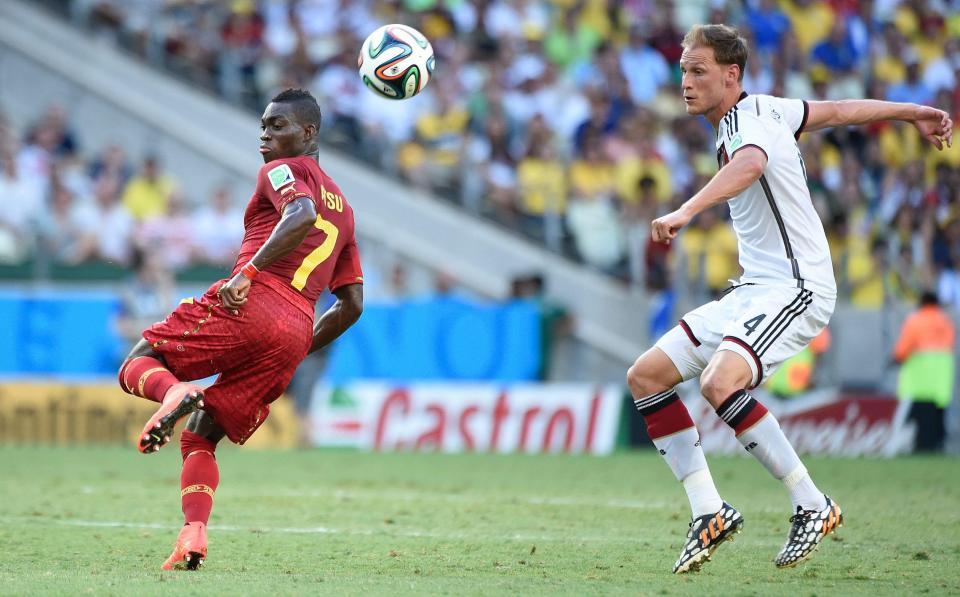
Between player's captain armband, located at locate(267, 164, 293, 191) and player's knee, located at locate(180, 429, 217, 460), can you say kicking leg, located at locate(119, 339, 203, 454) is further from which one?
player's captain armband, located at locate(267, 164, 293, 191)

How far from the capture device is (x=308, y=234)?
6.99 meters

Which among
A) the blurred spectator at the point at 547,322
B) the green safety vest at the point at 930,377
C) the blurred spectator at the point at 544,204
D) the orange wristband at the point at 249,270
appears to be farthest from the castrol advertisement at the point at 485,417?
the orange wristband at the point at 249,270

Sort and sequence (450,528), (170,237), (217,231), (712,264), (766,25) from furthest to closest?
(766,25), (217,231), (170,237), (712,264), (450,528)

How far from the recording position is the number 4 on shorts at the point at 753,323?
23.0ft

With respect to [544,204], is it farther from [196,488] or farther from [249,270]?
[249,270]

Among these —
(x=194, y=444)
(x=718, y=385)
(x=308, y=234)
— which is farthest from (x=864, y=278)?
(x=194, y=444)

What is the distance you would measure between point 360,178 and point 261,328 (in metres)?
12.4

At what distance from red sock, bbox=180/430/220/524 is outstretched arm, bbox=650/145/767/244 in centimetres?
244

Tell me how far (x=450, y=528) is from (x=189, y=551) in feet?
8.41

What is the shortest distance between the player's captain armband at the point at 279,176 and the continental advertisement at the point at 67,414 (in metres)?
10.0

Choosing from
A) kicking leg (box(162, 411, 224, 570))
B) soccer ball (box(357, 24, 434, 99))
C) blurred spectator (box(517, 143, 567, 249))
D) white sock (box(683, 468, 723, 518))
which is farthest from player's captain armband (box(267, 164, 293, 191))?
blurred spectator (box(517, 143, 567, 249))

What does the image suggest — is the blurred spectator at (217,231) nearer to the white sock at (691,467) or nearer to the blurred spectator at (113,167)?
the blurred spectator at (113,167)

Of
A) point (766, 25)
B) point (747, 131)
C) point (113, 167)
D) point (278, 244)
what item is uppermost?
point (766, 25)

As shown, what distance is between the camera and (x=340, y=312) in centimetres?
743
